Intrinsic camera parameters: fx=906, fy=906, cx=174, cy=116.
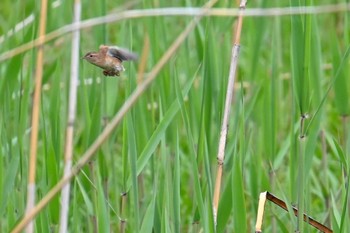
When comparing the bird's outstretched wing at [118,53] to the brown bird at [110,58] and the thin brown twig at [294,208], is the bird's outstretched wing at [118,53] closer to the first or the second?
the brown bird at [110,58]

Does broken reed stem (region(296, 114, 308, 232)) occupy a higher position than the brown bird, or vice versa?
the brown bird

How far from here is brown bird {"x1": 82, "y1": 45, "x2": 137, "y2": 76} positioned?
1.25 metres

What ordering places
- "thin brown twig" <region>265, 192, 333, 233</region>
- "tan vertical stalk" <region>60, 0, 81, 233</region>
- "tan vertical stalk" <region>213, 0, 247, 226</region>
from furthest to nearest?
"thin brown twig" <region>265, 192, 333, 233</region> < "tan vertical stalk" <region>213, 0, 247, 226</region> < "tan vertical stalk" <region>60, 0, 81, 233</region>

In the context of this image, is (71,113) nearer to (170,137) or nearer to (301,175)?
(301,175)

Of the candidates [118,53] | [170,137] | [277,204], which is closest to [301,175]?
[277,204]

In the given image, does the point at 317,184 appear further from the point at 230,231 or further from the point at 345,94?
the point at 345,94

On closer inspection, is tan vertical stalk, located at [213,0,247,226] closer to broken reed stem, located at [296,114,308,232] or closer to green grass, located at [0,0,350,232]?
green grass, located at [0,0,350,232]

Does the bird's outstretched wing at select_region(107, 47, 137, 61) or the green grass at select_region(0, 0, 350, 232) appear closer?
the bird's outstretched wing at select_region(107, 47, 137, 61)

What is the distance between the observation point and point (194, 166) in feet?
4.85

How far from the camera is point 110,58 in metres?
1.27

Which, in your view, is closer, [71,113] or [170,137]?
[71,113]

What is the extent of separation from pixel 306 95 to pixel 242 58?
1.84 m

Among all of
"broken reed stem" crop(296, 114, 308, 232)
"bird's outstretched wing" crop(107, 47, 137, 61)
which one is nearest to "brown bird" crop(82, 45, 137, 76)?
"bird's outstretched wing" crop(107, 47, 137, 61)

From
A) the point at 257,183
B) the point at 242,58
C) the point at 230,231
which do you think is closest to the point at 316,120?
the point at 257,183
